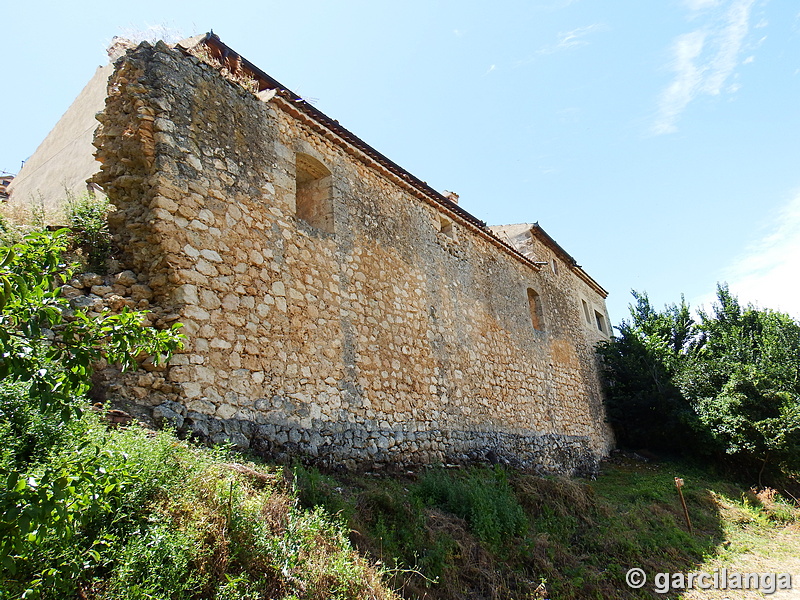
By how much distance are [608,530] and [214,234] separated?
21.7ft

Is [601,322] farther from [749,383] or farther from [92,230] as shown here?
[92,230]

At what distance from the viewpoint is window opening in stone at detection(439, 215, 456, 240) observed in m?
9.78

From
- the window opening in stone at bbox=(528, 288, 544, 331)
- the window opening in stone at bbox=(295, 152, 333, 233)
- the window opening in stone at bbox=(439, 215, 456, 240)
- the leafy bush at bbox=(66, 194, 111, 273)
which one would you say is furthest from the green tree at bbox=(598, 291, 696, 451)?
the leafy bush at bbox=(66, 194, 111, 273)

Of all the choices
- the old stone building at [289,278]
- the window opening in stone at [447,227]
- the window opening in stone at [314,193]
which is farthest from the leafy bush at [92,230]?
the window opening in stone at [447,227]

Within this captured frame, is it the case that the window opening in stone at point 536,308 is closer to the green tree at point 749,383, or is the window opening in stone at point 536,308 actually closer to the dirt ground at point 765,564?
the green tree at point 749,383

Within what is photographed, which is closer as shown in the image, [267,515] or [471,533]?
[267,515]

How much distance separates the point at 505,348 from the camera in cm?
1045

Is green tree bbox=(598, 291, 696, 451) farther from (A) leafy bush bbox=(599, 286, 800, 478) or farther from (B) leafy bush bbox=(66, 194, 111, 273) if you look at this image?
(B) leafy bush bbox=(66, 194, 111, 273)

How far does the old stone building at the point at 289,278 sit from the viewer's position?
4.89 metres

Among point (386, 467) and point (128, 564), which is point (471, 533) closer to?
point (386, 467)

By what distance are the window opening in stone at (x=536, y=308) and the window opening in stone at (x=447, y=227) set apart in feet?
12.7

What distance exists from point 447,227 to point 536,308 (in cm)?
452

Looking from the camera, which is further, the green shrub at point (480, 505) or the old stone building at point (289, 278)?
the green shrub at point (480, 505)

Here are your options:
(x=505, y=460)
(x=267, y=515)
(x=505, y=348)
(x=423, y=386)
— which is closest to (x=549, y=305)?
(x=505, y=348)
